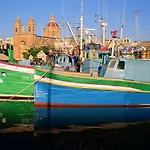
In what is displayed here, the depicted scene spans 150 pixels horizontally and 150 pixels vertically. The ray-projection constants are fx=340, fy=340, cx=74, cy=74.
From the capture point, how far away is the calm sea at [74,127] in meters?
14.5

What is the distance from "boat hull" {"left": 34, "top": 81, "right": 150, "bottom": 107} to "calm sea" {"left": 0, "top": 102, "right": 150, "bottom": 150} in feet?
1.32

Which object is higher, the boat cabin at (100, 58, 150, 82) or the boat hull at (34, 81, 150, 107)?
the boat cabin at (100, 58, 150, 82)

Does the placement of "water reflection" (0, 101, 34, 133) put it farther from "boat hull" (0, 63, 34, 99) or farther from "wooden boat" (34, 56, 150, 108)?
"wooden boat" (34, 56, 150, 108)

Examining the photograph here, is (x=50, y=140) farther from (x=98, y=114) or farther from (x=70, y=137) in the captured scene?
(x=98, y=114)

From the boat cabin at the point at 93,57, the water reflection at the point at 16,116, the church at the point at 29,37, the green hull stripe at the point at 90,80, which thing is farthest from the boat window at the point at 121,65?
the church at the point at 29,37

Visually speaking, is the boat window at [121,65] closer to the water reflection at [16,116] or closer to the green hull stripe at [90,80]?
the green hull stripe at [90,80]

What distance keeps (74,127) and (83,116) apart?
2840 mm

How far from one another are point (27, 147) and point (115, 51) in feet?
48.9

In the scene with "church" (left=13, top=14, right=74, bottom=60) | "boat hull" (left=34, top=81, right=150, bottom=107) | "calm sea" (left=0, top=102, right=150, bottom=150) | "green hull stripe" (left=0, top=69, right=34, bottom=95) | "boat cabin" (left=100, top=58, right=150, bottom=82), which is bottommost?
"calm sea" (left=0, top=102, right=150, bottom=150)

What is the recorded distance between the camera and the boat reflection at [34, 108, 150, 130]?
1819 cm

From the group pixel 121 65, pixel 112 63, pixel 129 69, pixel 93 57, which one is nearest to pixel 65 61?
pixel 93 57

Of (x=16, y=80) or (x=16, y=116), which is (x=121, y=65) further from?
(x=16, y=116)

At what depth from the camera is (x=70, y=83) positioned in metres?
21.9

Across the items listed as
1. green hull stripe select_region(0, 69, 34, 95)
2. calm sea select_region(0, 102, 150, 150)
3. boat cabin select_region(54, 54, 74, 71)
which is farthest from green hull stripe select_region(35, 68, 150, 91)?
boat cabin select_region(54, 54, 74, 71)
